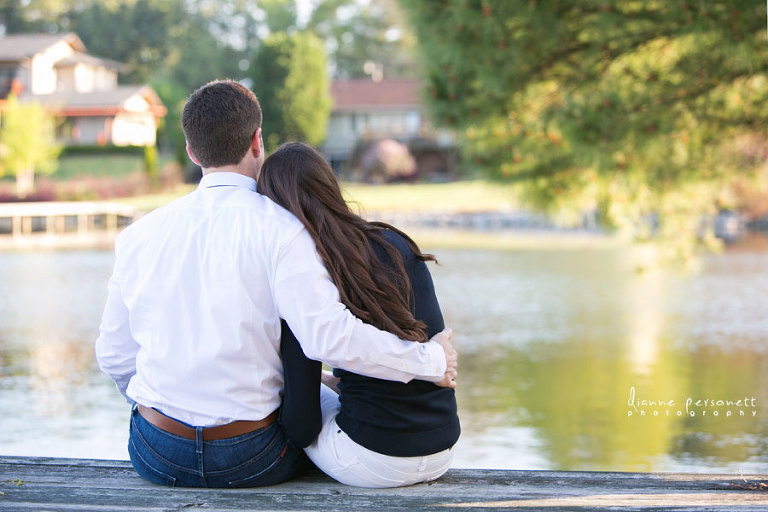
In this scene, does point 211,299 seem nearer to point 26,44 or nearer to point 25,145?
point 25,145

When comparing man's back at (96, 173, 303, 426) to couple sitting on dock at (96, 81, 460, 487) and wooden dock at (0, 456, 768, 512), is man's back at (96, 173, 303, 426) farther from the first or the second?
wooden dock at (0, 456, 768, 512)

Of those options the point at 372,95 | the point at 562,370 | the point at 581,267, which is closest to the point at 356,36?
the point at 372,95

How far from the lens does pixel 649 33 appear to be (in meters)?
7.22

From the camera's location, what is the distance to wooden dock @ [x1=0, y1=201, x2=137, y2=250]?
28.8m

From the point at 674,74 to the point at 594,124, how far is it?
1093mm

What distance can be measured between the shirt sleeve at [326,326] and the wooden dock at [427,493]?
38 cm

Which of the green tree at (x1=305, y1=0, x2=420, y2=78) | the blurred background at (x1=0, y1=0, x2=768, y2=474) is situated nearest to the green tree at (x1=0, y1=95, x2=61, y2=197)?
the blurred background at (x1=0, y1=0, x2=768, y2=474)

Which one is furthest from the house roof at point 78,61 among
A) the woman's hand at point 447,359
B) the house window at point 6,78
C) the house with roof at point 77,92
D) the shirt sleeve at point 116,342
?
the woman's hand at point 447,359

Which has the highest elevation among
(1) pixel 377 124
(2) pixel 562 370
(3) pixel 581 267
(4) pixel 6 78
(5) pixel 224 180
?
(5) pixel 224 180

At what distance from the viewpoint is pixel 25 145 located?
37062mm

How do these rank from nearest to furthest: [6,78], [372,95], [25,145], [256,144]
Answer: [256,144] → [25,145] → [6,78] → [372,95]

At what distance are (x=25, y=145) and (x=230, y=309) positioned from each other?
37241 mm

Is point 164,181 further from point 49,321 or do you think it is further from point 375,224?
point 375,224

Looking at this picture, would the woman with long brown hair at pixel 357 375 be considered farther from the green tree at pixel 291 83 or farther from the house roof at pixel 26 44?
the house roof at pixel 26 44
